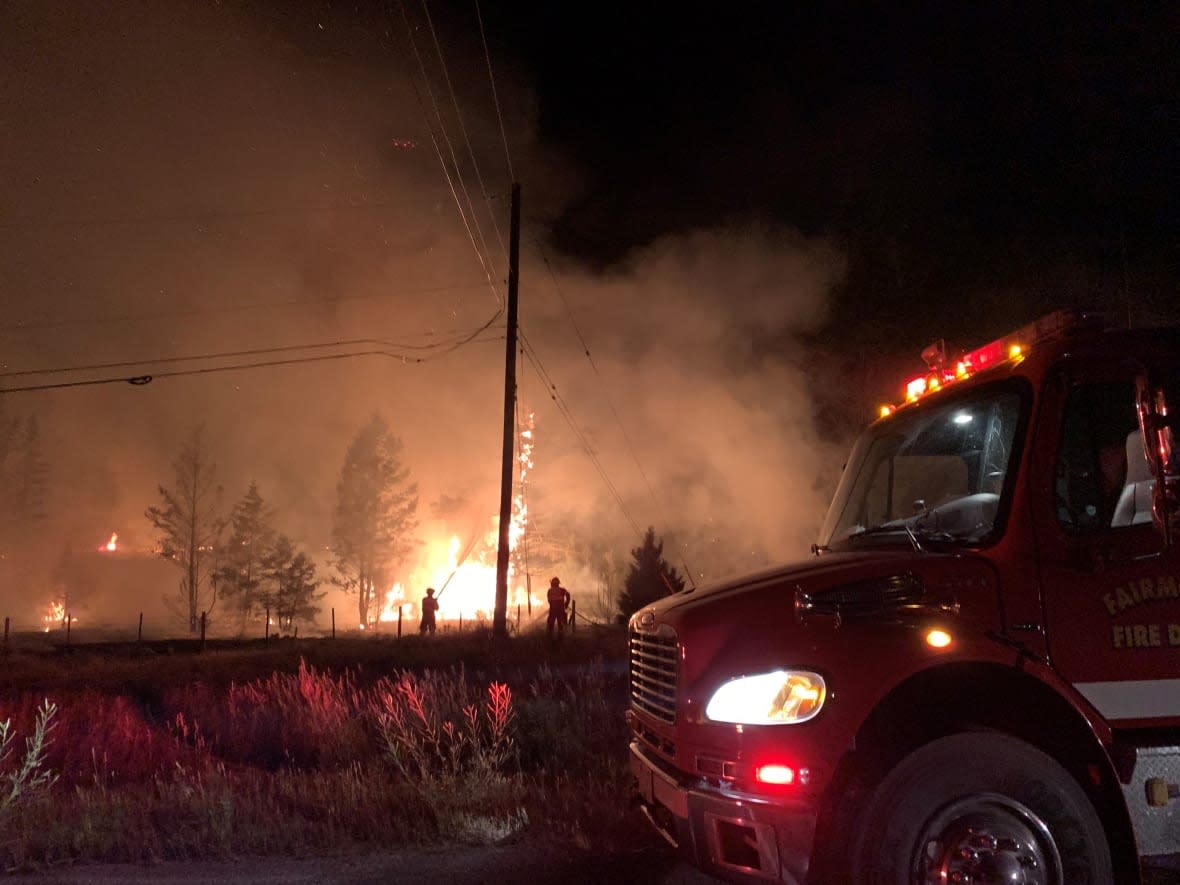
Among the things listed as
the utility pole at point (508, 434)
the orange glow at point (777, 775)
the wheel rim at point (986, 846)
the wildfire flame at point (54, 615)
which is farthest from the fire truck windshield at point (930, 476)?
the wildfire flame at point (54, 615)

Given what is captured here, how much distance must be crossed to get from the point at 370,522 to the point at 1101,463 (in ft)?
168

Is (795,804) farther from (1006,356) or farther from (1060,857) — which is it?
(1006,356)

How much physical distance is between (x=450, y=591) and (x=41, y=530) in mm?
29349

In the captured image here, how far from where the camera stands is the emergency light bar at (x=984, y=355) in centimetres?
341

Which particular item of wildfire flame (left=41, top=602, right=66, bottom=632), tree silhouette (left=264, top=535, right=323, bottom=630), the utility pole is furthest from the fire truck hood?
wildfire flame (left=41, top=602, right=66, bottom=632)

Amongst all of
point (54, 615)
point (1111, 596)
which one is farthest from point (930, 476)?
point (54, 615)

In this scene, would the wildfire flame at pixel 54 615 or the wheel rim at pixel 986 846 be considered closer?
the wheel rim at pixel 986 846

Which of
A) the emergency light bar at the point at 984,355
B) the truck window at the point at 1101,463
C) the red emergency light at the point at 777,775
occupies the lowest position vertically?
the red emergency light at the point at 777,775

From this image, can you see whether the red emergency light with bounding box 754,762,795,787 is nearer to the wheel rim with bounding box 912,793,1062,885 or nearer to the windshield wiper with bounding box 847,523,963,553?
the wheel rim with bounding box 912,793,1062,885

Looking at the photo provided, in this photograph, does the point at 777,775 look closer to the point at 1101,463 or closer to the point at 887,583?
the point at 887,583

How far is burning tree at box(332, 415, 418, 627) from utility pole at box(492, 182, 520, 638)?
3405 centimetres

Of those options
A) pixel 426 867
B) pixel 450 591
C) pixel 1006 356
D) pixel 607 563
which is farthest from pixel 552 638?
pixel 450 591

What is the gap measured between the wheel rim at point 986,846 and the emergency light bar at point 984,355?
5.83 ft

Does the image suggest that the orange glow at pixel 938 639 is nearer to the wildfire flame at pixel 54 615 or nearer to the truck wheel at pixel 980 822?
the truck wheel at pixel 980 822
